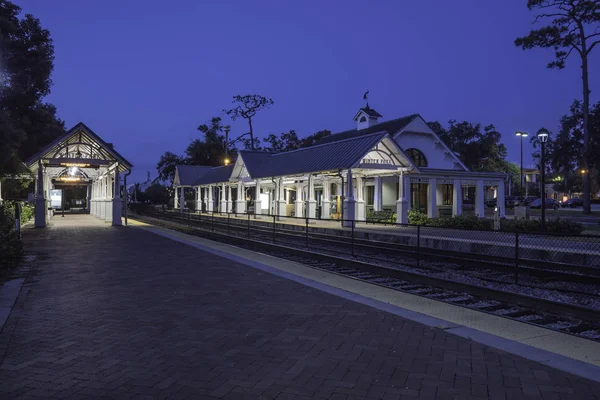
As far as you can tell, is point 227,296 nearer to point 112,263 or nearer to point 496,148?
point 112,263

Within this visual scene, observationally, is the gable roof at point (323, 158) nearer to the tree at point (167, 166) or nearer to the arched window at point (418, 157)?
the arched window at point (418, 157)

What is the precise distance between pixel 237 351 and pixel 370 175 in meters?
23.6

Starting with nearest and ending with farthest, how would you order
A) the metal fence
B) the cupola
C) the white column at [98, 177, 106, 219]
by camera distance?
the metal fence → the white column at [98, 177, 106, 219] → the cupola

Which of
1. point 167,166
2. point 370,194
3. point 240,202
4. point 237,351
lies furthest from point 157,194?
point 237,351

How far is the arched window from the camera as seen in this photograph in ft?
111

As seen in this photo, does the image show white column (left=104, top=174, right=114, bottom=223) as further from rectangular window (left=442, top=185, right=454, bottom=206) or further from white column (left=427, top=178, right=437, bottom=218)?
rectangular window (left=442, top=185, right=454, bottom=206)

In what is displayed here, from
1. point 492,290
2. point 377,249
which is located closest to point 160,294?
point 492,290

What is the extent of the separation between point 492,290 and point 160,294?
601 centimetres

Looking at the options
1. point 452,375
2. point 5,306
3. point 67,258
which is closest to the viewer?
point 452,375

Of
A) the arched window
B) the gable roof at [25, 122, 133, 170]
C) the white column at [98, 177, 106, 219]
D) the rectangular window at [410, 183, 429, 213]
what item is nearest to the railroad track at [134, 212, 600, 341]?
the gable roof at [25, 122, 133, 170]

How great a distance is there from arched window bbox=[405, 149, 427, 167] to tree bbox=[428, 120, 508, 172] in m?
21.7

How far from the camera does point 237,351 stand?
5.30 m

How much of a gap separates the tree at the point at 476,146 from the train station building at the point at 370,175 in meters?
20.2

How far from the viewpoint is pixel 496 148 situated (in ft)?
182
